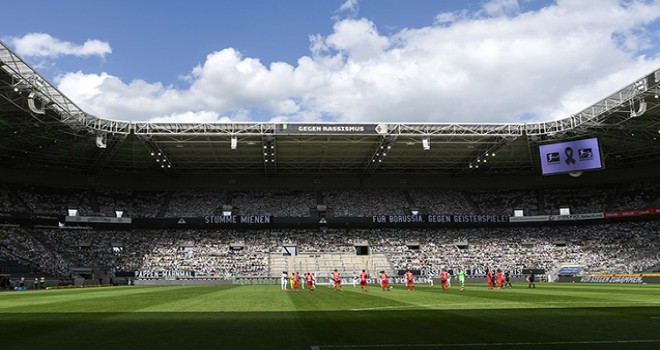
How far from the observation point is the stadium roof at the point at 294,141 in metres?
40.9

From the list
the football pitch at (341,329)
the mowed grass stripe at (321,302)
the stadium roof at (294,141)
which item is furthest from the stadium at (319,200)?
the football pitch at (341,329)

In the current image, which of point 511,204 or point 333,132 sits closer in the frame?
point 333,132

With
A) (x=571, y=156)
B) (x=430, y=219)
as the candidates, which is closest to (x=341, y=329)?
(x=571, y=156)

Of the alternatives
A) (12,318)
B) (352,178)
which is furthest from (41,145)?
(12,318)

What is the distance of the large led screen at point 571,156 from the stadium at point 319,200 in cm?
12

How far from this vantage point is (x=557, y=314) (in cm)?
1565

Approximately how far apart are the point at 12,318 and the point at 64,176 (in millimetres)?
54261

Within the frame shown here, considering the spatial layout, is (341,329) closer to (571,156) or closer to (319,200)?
(571,156)

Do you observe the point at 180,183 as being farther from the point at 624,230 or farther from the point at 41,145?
the point at 624,230

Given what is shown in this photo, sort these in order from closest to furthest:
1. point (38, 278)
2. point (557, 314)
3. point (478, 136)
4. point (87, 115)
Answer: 1. point (557, 314)
2. point (87, 115)
3. point (38, 278)
4. point (478, 136)

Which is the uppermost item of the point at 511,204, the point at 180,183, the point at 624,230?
the point at 180,183

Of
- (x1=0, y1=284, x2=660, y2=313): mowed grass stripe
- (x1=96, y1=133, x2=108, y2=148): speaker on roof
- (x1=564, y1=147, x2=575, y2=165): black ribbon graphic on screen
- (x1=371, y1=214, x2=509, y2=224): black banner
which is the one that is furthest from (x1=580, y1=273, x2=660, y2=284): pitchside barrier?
(x1=96, y1=133, x2=108, y2=148): speaker on roof

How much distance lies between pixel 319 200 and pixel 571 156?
32172 mm

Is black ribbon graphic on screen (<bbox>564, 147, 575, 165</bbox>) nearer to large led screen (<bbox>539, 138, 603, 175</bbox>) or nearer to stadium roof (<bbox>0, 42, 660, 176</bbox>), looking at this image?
large led screen (<bbox>539, 138, 603, 175</bbox>)
